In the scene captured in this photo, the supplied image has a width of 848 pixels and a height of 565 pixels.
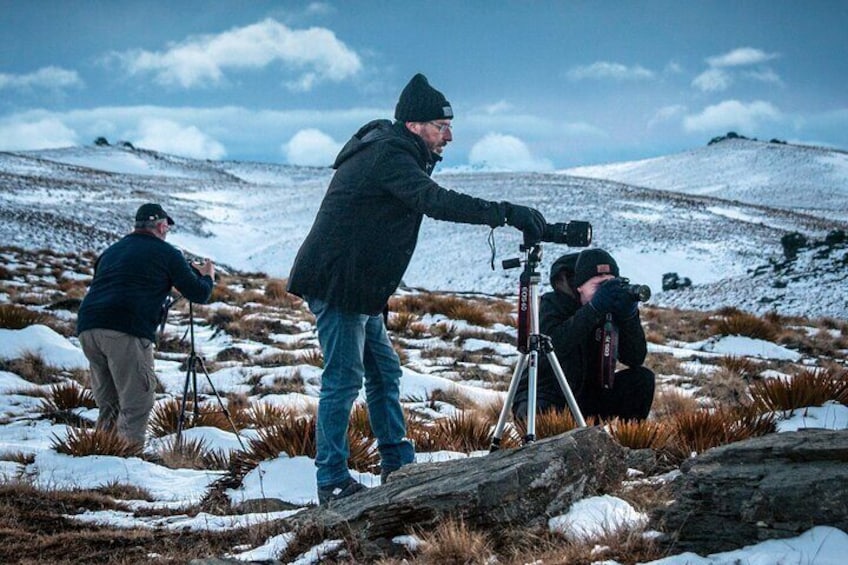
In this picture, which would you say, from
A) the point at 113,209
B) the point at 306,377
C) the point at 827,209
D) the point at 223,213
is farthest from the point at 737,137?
the point at 306,377

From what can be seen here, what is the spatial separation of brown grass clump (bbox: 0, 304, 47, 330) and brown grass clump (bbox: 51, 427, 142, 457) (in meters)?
5.36

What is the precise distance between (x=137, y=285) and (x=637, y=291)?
376 centimetres

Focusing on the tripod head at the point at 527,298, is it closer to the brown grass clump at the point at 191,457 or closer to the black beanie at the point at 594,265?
the black beanie at the point at 594,265

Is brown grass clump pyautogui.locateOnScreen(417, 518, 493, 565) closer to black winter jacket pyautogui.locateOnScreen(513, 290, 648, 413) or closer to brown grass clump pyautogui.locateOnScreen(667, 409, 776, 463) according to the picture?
brown grass clump pyautogui.locateOnScreen(667, 409, 776, 463)

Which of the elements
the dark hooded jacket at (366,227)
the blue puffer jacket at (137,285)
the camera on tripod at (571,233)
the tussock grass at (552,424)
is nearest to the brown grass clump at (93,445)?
the blue puffer jacket at (137,285)

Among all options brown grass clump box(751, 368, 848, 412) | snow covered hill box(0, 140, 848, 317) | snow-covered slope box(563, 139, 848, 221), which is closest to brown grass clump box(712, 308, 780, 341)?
snow covered hill box(0, 140, 848, 317)

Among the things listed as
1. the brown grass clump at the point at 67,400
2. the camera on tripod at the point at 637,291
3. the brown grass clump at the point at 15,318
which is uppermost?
the camera on tripod at the point at 637,291

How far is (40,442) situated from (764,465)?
5.30m

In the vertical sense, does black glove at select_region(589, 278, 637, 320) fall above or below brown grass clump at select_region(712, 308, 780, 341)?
above

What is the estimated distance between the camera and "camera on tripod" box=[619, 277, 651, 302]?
461 centimetres

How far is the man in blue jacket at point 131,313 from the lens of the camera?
19.2ft

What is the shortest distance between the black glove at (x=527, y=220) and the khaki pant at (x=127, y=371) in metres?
3.37

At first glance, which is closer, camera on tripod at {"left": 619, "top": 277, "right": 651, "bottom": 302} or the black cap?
camera on tripod at {"left": 619, "top": 277, "right": 651, "bottom": 302}

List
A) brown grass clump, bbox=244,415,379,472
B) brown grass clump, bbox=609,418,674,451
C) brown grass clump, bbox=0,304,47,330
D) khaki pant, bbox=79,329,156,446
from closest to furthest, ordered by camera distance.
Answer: brown grass clump, bbox=609,418,674,451, brown grass clump, bbox=244,415,379,472, khaki pant, bbox=79,329,156,446, brown grass clump, bbox=0,304,47,330
